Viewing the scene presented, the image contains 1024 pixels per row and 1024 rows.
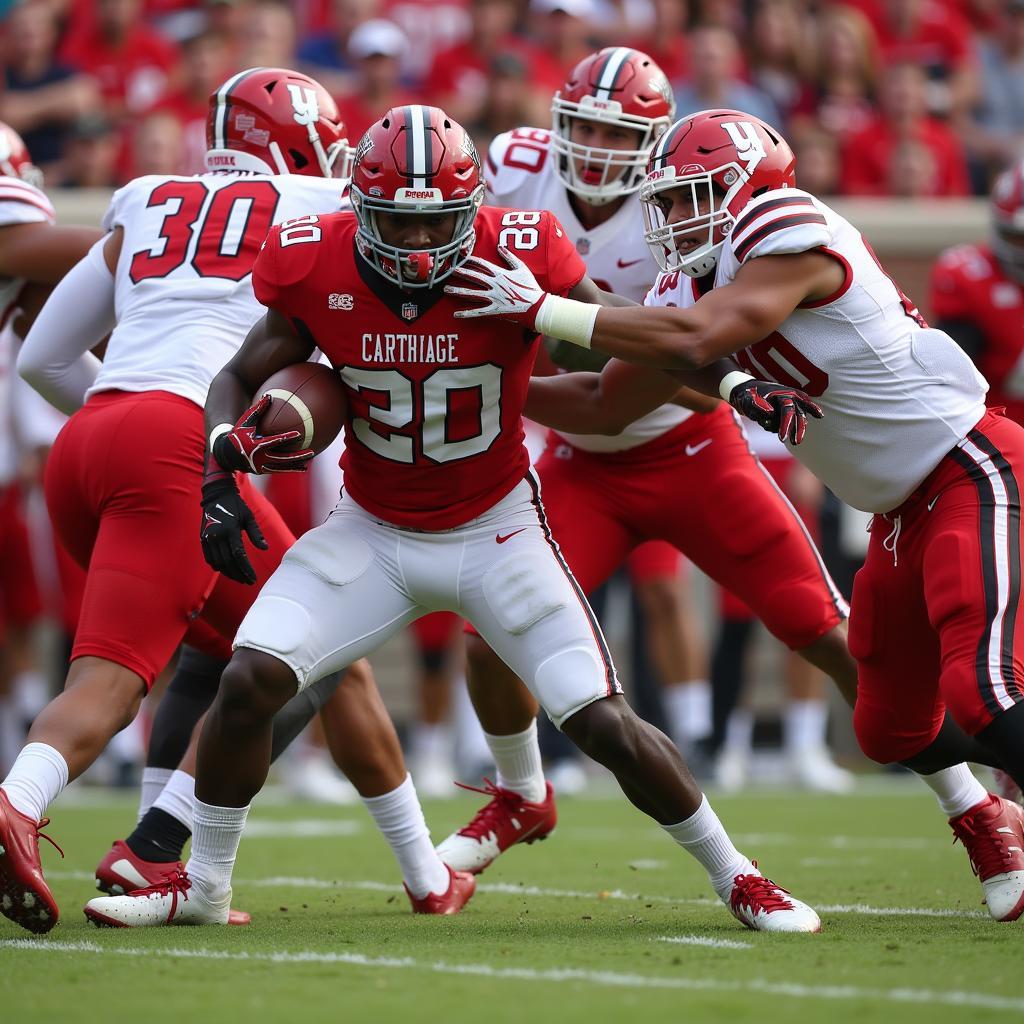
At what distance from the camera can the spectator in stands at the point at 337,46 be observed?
34.2 feet

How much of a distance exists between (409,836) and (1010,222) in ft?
9.91

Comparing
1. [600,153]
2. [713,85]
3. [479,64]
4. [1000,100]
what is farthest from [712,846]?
[1000,100]

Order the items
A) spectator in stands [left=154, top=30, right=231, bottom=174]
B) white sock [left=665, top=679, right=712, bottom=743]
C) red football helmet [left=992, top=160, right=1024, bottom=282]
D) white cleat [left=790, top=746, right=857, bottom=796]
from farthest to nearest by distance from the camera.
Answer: spectator in stands [left=154, top=30, right=231, bottom=174] → white cleat [left=790, top=746, right=857, bottom=796] → white sock [left=665, top=679, right=712, bottom=743] → red football helmet [left=992, top=160, right=1024, bottom=282]

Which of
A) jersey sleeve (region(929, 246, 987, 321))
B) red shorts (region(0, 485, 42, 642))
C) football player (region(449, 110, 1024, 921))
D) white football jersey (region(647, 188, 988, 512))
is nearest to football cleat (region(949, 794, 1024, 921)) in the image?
football player (region(449, 110, 1024, 921))

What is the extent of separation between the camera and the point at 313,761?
8359 millimetres

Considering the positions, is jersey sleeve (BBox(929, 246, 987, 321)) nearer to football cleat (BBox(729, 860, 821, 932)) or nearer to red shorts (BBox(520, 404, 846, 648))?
red shorts (BBox(520, 404, 846, 648))

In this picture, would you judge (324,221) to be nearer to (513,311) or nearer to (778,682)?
(513,311)

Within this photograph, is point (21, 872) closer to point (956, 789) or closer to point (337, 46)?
point (956, 789)

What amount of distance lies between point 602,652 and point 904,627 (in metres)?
0.74

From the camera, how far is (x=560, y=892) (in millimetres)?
4938

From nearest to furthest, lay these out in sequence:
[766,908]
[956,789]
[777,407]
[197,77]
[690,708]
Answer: [777,407]
[766,908]
[956,789]
[690,708]
[197,77]

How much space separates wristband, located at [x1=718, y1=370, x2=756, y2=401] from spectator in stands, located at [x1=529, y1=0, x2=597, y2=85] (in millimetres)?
6355

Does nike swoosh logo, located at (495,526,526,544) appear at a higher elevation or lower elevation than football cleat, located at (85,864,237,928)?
higher

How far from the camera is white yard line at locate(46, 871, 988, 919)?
4309 mm
